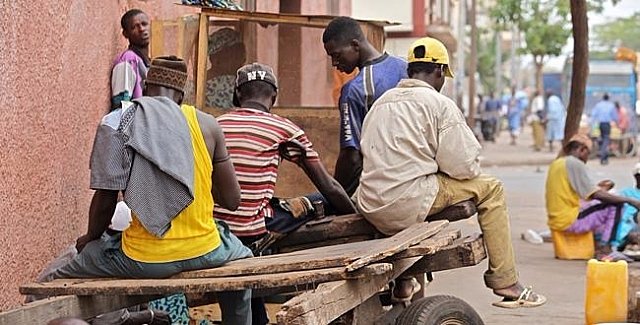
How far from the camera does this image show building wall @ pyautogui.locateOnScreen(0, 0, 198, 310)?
527cm

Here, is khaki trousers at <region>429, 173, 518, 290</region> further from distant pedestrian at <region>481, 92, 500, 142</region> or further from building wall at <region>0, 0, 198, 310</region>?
distant pedestrian at <region>481, 92, 500, 142</region>

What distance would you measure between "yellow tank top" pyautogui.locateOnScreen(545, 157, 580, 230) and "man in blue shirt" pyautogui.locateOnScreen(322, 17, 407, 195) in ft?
15.6

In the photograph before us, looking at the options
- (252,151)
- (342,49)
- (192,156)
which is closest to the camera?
(192,156)

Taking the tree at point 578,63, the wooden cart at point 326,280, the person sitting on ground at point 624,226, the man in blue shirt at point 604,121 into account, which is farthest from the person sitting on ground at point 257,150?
the man in blue shirt at point 604,121

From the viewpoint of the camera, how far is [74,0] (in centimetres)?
644

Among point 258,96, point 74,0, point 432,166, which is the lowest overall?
point 432,166

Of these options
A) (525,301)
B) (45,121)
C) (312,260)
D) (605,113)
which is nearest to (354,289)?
(312,260)

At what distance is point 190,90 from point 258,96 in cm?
214

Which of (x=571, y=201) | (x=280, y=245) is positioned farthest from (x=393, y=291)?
(x=571, y=201)

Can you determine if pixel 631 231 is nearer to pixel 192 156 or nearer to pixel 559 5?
pixel 192 156

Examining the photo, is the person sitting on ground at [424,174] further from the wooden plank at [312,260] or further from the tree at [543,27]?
the tree at [543,27]

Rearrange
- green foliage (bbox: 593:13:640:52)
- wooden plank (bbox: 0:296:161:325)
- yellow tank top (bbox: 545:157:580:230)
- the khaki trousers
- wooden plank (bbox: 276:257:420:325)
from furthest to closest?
green foliage (bbox: 593:13:640:52)
yellow tank top (bbox: 545:157:580:230)
the khaki trousers
wooden plank (bbox: 276:257:420:325)
wooden plank (bbox: 0:296:161:325)

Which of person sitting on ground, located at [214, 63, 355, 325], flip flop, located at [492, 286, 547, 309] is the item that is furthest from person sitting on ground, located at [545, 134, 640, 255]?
person sitting on ground, located at [214, 63, 355, 325]

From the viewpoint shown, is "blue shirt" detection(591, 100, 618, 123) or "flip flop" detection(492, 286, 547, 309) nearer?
"flip flop" detection(492, 286, 547, 309)
